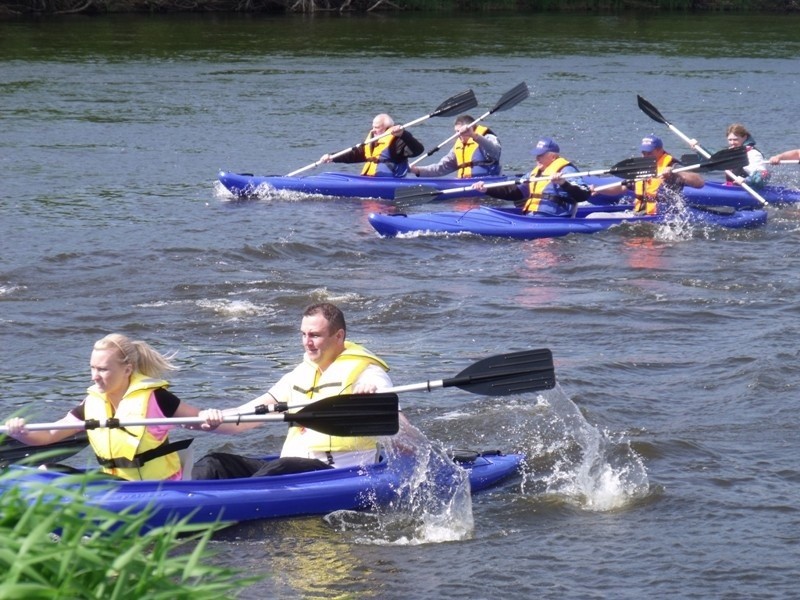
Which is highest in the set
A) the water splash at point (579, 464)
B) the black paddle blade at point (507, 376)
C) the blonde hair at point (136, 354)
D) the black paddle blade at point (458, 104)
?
the black paddle blade at point (458, 104)

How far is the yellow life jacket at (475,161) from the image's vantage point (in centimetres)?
1602

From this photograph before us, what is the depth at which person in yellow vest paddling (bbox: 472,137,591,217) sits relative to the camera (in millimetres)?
13500

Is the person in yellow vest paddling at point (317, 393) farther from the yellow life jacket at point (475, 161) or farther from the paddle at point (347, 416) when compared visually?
the yellow life jacket at point (475, 161)

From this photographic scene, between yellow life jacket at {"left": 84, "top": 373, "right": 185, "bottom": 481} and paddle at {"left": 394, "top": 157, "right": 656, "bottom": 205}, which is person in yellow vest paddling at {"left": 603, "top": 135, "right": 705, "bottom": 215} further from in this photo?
yellow life jacket at {"left": 84, "top": 373, "right": 185, "bottom": 481}

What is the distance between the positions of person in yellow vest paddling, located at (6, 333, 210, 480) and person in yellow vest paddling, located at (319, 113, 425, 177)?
9772mm

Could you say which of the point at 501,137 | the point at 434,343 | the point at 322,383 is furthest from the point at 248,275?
the point at 501,137

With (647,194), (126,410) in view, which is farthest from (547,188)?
(126,410)

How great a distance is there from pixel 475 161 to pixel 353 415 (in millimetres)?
9961

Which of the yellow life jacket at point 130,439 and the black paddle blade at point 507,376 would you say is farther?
the black paddle blade at point 507,376

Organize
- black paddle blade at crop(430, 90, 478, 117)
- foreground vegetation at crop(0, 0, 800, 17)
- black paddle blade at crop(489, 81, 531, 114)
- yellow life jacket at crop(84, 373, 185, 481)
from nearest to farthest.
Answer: yellow life jacket at crop(84, 373, 185, 481)
black paddle blade at crop(489, 81, 531, 114)
black paddle blade at crop(430, 90, 478, 117)
foreground vegetation at crop(0, 0, 800, 17)

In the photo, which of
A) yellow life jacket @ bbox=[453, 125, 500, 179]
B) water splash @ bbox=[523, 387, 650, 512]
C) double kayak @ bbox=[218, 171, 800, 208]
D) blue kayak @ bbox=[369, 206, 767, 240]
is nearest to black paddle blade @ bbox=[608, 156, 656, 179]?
blue kayak @ bbox=[369, 206, 767, 240]

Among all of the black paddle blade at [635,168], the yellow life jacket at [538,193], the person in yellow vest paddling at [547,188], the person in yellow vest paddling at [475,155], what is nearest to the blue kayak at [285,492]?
the person in yellow vest paddling at [547,188]

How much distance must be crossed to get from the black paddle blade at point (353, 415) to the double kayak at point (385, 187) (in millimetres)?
9279

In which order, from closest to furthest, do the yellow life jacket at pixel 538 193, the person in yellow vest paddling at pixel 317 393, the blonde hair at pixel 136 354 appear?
the blonde hair at pixel 136 354 < the person in yellow vest paddling at pixel 317 393 < the yellow life jacket at pixel 538 193
